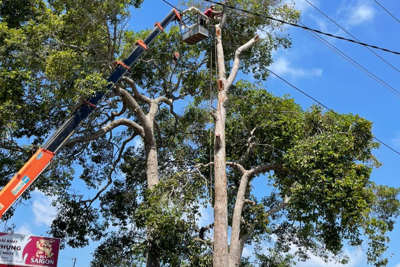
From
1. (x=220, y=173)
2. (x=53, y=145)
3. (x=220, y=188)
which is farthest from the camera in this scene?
(x=220, y=173)

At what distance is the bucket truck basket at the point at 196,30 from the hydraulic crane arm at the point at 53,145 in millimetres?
987

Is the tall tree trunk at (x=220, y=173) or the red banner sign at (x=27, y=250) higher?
the tall tree trunk at (x=220, y=173)

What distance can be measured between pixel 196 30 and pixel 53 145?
217 inches

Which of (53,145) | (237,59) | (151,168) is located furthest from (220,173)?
(53,145)

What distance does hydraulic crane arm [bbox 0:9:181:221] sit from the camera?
1245cm

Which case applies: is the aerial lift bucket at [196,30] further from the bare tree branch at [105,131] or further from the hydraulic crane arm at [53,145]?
the bare tree branch at [105,131]

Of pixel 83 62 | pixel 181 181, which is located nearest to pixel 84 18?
pixel 83 62

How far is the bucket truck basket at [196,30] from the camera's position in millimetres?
15078

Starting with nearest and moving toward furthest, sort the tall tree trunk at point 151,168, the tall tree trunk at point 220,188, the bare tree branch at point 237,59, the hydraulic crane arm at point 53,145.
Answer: the hydraulic crane arm at point 53,145 < the tall tree trunk at point 220,188 < the tall tree trunk at point 151,168 < the bare tree branch at point 237,59

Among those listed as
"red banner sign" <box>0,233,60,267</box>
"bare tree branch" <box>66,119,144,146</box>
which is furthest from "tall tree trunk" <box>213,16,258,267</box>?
"red banner sign" <box>0,233,60,267</box>

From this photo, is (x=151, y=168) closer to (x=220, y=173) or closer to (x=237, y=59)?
(x=220, y=173)

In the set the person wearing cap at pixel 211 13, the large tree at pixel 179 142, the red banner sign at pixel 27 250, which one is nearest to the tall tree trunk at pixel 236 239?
the large tree at pixel 179 142

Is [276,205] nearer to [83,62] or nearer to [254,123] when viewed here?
[254,123]

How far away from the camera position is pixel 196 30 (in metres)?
15.1
